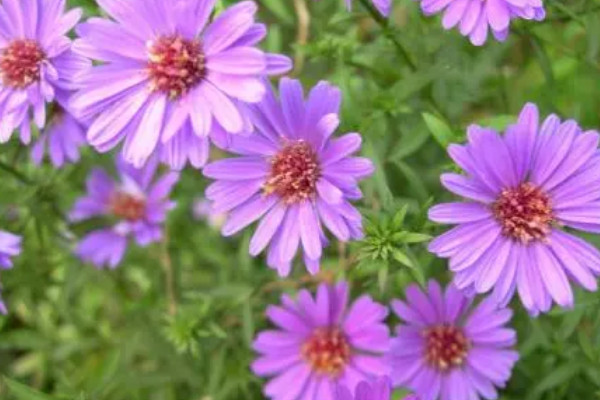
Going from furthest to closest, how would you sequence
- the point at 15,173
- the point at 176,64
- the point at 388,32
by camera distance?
the point at 15,173 < the point at 388,32 < the point at 176,64

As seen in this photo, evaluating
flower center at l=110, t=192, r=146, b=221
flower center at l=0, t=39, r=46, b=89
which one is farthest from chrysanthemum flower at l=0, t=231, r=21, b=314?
flower center at l=110, t=192, r=146, b=221

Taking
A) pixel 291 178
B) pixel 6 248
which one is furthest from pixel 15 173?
pixel 291 178

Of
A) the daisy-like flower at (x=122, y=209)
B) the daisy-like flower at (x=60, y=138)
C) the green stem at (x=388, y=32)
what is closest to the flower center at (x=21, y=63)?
the daisy-like flower at (x=60, y=138)

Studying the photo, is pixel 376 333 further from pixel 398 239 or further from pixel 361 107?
pixel 361 107

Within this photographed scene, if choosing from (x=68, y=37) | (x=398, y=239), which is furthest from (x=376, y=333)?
(x=68, y=37)

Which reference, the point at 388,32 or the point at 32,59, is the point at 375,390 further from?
the point at 32,59

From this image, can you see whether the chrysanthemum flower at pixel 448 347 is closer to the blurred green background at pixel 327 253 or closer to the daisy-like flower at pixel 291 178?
the blurred green background at pixel 327 253
